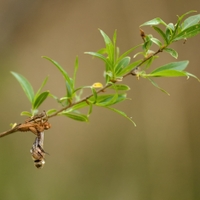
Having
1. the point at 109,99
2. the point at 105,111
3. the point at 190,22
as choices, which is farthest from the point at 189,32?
the point at 105,111

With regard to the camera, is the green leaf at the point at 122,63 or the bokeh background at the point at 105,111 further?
the bokeh background at the point at 105,111

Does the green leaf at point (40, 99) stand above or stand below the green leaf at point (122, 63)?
below

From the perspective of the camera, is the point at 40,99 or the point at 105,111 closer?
the point at 40,99

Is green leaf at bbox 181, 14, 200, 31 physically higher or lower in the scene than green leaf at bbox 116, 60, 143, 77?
higher

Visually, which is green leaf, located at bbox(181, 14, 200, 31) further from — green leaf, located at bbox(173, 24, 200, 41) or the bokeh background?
the bokeh background

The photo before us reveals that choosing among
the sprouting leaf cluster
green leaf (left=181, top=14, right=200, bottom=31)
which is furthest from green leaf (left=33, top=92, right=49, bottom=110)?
green leaf (left=181, top=14, right=200, bottom=31)

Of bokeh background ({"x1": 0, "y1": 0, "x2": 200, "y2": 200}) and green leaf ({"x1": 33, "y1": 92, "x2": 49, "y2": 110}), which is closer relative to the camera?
green leaf ({"x1": 33, "y1": 92, "x2": 49, "y2": 110})

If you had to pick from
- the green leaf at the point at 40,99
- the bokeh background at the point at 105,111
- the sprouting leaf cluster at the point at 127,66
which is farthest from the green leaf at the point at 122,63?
the bokeh background at the point at 105,111

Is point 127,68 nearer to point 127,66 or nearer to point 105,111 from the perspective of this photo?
point 127,66

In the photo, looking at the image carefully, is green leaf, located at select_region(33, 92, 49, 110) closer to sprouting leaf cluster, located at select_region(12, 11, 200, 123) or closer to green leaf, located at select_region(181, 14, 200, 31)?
sprouting leaf cluster, located at select_region(12, 11, 200, 123)

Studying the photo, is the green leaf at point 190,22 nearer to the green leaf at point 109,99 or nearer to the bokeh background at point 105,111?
the green leaf at point 109,99
